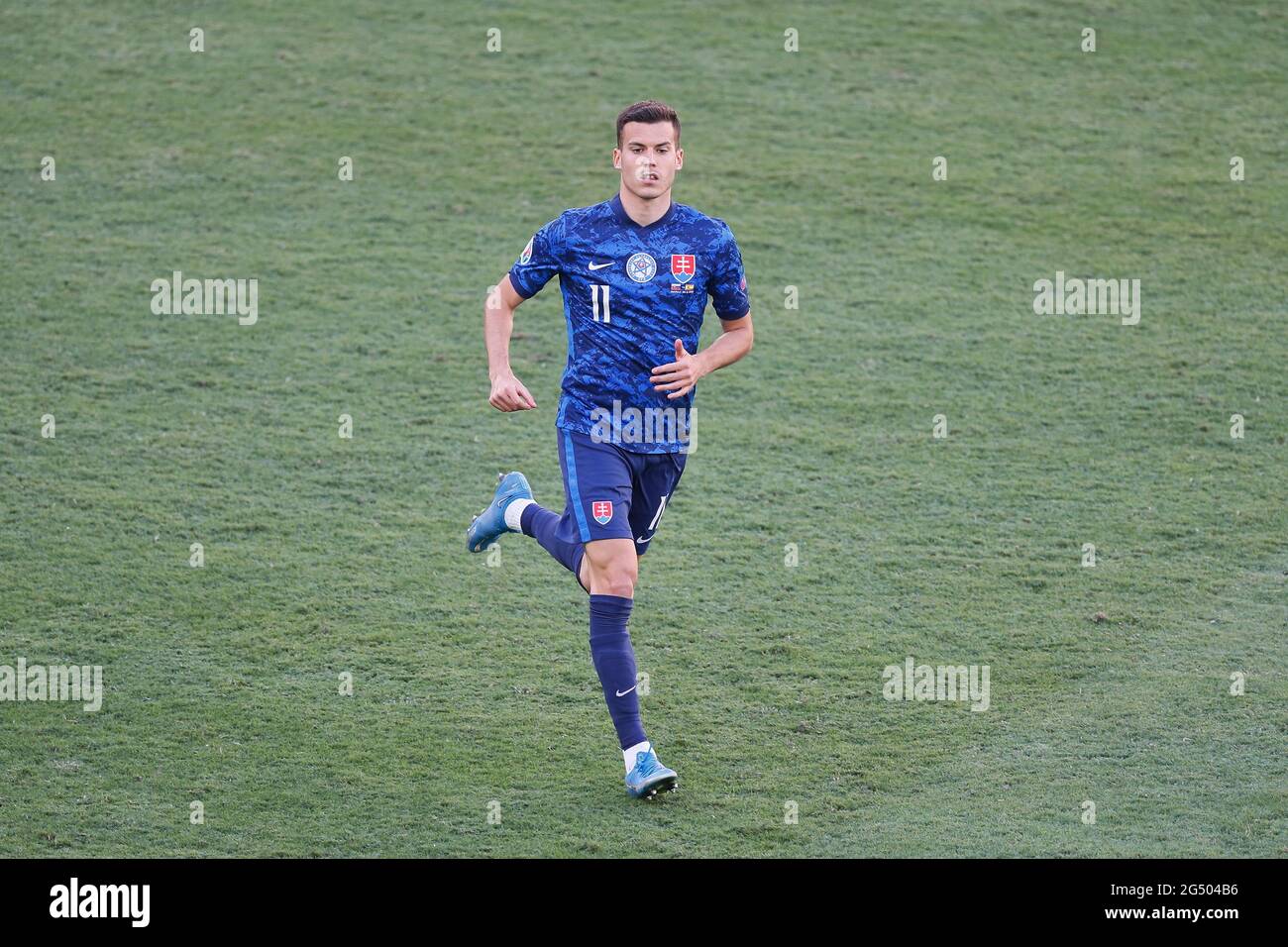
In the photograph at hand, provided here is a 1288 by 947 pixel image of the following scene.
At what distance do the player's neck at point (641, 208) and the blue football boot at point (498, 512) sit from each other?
1.29m

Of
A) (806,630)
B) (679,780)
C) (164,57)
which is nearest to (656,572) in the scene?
(806,630)

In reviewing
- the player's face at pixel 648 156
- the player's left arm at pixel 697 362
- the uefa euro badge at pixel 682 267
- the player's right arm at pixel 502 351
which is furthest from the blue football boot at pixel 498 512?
the player's face at pixel 648 156

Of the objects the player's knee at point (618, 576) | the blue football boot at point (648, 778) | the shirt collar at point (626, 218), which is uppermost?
the shirt collar at point (626, 218)

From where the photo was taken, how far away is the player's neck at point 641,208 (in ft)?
16.8

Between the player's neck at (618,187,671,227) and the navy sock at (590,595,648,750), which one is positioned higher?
the player's neck at (618,187,671,227)

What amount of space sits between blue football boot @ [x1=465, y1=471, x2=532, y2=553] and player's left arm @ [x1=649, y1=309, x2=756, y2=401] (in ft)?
3.51

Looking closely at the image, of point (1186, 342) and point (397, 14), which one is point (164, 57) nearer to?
point (397, 14)

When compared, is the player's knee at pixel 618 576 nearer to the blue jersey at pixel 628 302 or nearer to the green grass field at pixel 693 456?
the blue jersey at pixel 628 302

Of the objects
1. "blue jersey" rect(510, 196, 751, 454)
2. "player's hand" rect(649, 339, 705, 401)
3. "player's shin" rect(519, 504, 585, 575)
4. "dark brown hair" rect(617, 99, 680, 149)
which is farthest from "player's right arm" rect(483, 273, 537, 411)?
"dark brown hair" rect(617, 99, 680, 149)

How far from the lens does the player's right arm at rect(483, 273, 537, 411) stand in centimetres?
500

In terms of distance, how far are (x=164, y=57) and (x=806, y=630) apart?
7.77m
